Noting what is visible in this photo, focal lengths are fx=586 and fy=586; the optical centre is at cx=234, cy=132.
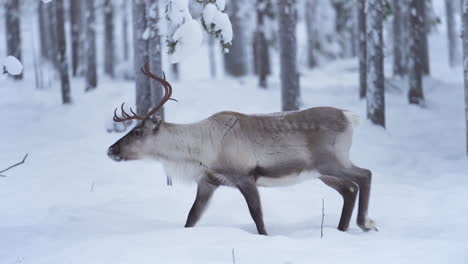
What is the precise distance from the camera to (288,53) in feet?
31.9

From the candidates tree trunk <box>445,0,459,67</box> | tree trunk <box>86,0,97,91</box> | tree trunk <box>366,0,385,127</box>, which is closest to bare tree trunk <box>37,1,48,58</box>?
tree trunk <box>86,0,97,91</box>

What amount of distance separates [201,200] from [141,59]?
430cm

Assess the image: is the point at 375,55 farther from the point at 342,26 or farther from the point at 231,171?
the point at 342,26

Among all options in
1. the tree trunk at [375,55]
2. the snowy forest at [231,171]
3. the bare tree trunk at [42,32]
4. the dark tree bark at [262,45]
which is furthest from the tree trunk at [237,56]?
the bare tree trunk at [42,32]

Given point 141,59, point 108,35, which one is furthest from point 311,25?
point 141,59

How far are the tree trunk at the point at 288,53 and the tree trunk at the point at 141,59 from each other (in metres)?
2.24

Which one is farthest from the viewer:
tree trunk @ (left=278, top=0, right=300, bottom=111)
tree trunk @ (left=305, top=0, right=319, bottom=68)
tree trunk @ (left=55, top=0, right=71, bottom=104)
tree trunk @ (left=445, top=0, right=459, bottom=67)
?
tree trunk @ (left=305, top=0, right=319, bottom=68)

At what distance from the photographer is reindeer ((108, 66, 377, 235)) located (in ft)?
17.7

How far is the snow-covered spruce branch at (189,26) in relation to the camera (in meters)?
5.15

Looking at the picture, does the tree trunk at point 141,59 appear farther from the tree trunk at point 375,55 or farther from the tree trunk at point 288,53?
the tree trunk at point 375,55

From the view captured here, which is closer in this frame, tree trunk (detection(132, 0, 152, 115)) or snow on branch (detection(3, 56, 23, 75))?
snow on branch (detection(3, 56, 23, 75))

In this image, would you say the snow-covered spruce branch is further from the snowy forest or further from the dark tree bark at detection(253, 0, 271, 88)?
the dark tree bark at detection(253, 0, 271, 88)

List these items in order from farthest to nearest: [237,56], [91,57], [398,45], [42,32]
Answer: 1. [42,32]
2. [237,56]
3. [398,45]
4. [91,57]

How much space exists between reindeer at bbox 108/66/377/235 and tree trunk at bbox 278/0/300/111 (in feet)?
13.9
